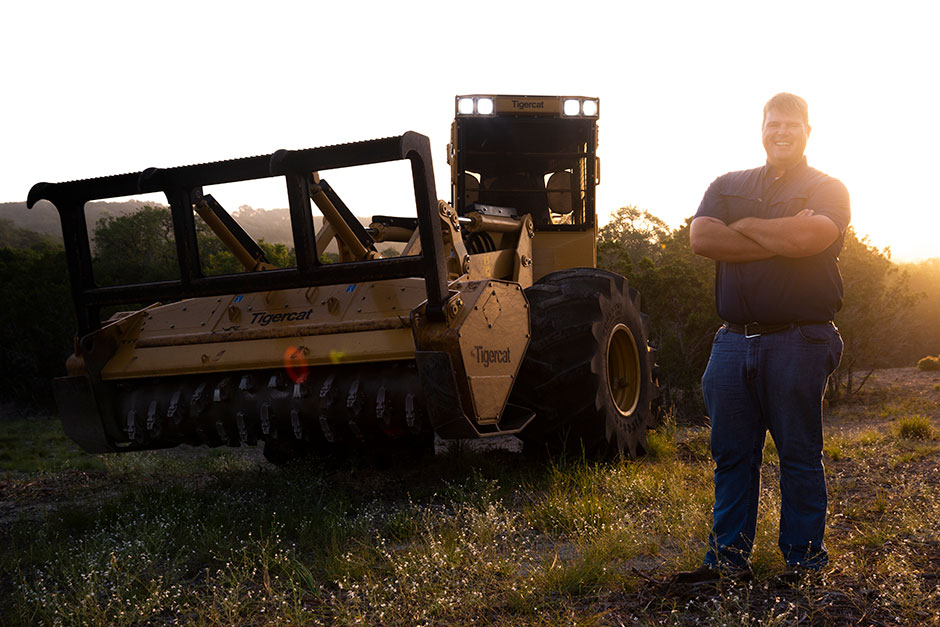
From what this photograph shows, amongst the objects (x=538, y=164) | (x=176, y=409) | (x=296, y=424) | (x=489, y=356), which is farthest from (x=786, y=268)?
(x=538, y=164)

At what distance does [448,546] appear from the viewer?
12.9ft

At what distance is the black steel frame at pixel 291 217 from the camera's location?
4.53 meters

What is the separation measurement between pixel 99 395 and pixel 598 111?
5.61 meters

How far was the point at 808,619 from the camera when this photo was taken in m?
2.97

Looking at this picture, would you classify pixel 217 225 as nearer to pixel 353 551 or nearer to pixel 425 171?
pixel 425 171

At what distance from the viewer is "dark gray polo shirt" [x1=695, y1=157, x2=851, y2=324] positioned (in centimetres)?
334

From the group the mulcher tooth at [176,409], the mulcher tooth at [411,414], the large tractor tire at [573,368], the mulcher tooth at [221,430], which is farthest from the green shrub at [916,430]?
the mulcher tooth at [176,409]

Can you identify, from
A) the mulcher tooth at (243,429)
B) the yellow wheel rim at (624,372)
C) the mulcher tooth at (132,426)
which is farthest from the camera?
the yellow wheel rim at (624,372)

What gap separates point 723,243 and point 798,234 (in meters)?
0.32

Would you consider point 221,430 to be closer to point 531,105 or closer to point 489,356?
point 489,356

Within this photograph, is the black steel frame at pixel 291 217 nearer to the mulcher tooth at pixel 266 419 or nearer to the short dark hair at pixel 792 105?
the mulcher tooth at pixel 266 419

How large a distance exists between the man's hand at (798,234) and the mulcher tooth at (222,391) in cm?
340

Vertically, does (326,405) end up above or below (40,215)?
above

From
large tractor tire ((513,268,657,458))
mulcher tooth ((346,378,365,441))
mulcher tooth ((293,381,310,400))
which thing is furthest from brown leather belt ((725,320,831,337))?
mulcher tooth ((293,381,310,400))
